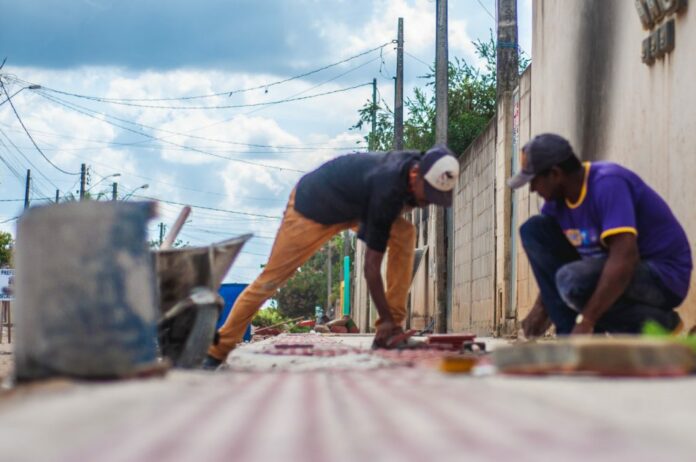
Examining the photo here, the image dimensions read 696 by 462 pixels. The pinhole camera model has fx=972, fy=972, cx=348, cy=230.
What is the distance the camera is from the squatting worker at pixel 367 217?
5680mm

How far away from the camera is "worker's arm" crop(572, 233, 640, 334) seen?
172 inches

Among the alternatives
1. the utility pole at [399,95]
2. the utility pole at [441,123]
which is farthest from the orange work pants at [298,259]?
the utility pole at [399,95]

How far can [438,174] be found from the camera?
224 inches

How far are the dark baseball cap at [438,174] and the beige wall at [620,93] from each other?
1.32m

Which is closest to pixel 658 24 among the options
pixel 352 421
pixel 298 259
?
pixel 298 259

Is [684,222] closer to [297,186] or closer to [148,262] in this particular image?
[297,186]

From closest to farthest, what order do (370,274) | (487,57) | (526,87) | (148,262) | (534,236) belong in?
(148,262)
(534,236)
(370,274)
(526,87)
(487,57)

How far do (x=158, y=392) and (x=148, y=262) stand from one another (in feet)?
2.81

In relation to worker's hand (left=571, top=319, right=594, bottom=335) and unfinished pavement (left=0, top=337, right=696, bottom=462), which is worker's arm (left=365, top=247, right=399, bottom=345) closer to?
worker's hand (left=571, top=319, right=594, bottom=335)

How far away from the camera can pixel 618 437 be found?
1.89 meters

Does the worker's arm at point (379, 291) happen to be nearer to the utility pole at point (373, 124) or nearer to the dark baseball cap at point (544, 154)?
the dark baseball cap at point (544, 154)

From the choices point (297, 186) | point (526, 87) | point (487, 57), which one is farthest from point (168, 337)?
point (487, 57)

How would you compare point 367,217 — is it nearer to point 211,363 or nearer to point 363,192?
point 363,192

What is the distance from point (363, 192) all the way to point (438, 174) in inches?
20.5
